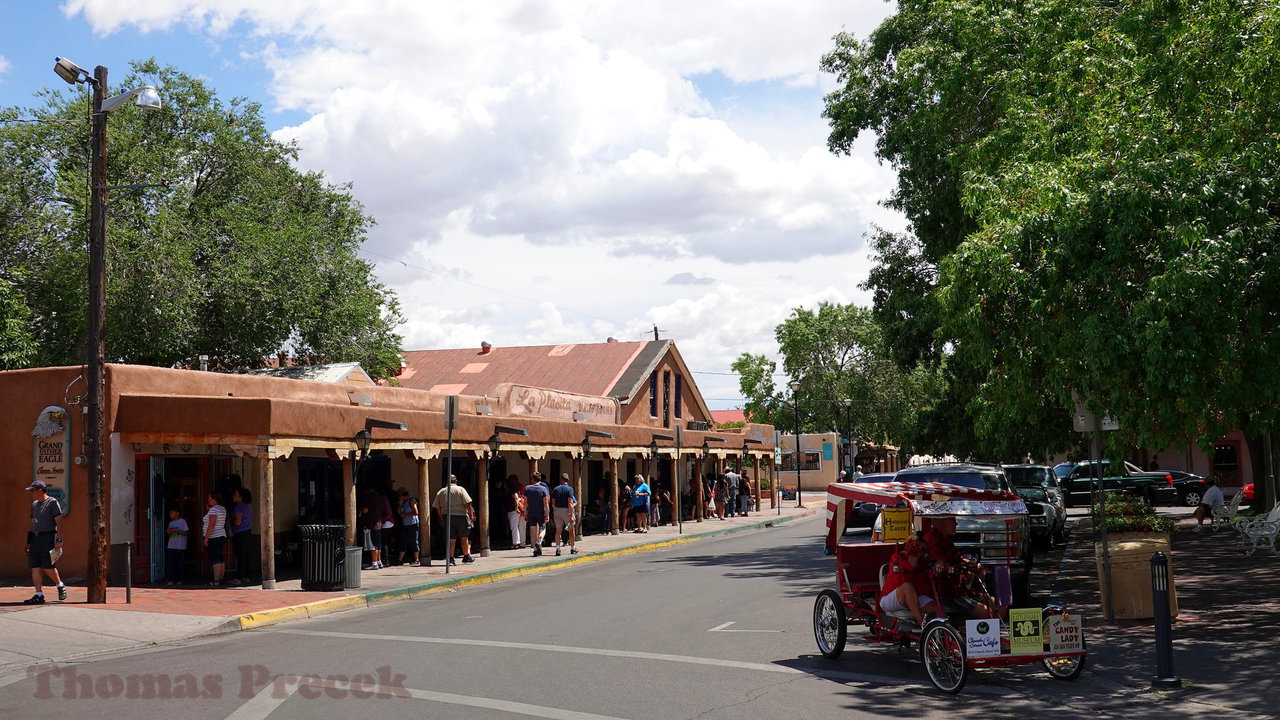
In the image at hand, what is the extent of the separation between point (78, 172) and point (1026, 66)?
107 feet

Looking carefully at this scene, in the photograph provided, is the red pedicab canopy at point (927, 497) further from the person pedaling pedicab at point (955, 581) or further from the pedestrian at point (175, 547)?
the pedestrian at point (175, 547)

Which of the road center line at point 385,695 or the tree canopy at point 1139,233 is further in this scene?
the tree canopy at point 1139,233

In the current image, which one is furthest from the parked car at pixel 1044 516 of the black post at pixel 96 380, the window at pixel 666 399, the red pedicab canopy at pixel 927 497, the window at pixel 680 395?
the window at pixel 680 395

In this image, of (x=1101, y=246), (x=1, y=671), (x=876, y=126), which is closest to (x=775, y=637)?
(x=1101, y=246)

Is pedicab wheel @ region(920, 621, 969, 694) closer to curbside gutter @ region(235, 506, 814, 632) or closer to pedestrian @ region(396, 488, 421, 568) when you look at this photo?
curbside gutter @ region(235, 506, 814, 632)

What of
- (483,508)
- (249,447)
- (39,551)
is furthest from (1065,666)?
(483,508)

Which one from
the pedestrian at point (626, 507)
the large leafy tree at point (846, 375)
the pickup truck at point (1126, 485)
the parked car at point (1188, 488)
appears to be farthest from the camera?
the large leafy tree at point (846, 375)

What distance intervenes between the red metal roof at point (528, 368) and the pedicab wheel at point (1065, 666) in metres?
31.7

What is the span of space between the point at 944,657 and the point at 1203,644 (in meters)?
3.58

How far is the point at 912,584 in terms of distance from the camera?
1004 centimetres

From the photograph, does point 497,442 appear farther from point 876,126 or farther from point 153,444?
point 876,126

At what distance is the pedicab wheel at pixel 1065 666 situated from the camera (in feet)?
31.4

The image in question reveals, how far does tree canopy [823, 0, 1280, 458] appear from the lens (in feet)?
34.2

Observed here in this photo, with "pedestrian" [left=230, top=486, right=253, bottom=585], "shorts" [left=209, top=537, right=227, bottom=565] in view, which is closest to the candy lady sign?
"shorts" [left=209, top=537, right=227, bottom=565]
